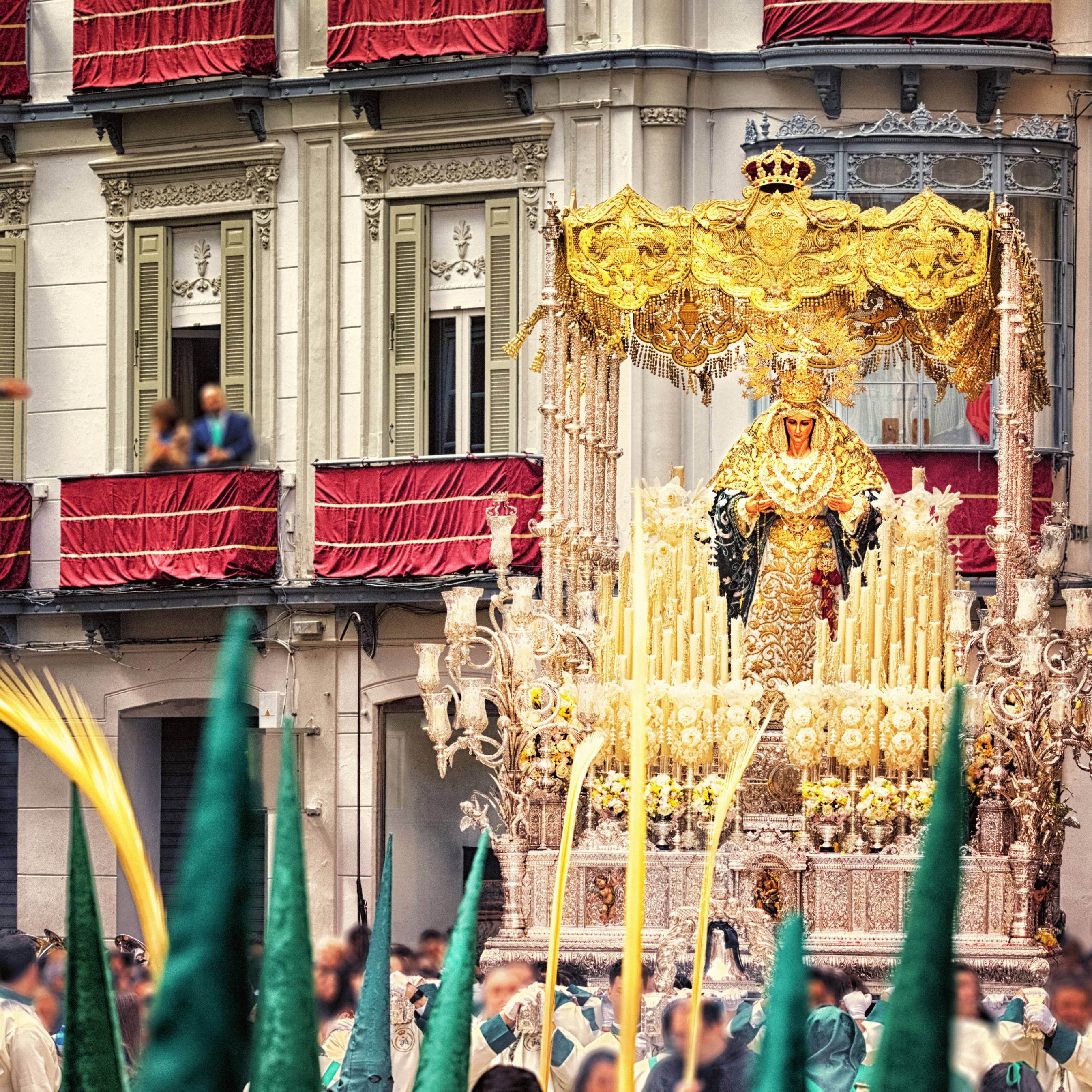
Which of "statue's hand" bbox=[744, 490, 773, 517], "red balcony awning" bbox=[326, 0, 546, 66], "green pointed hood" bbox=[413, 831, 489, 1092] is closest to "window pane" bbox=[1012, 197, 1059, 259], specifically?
"red balcony awning" bbox=[326, 0, 546, 66]

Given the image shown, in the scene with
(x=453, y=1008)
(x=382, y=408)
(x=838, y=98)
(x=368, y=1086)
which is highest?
(x=838, y=98)

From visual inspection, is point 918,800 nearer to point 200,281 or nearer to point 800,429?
point 800,429

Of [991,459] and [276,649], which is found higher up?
[991,459]

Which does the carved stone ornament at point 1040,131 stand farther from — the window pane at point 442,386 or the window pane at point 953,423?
the window pane at point 442,386

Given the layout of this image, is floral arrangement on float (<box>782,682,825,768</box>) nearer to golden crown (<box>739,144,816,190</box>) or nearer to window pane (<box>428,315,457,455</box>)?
golden crown (<box>739,144,816,190</box>)

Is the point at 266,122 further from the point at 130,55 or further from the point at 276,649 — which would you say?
the point at 276,649

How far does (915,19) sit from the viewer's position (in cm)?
1773

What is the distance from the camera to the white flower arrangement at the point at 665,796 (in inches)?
462

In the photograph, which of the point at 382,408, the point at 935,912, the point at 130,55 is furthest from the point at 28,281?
the point at 935,912

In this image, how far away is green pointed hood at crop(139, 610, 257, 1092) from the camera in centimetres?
168

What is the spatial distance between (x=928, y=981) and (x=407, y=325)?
1782cm

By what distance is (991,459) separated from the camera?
57.2 ft

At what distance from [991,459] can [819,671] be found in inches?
239

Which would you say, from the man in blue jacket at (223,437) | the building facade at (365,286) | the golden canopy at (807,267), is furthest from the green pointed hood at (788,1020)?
the building facade at (365,286)
